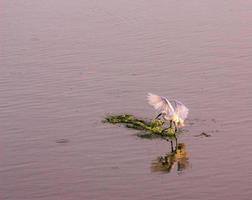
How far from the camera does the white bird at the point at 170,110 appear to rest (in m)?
14.0

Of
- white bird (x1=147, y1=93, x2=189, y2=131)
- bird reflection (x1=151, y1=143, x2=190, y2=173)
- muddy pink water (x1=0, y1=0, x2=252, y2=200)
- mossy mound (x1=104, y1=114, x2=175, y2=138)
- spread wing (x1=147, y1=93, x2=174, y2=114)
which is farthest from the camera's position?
mossy mound (x1=104, y1=114, x2=175, y2=138)

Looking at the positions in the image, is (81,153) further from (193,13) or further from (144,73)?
(193,13)

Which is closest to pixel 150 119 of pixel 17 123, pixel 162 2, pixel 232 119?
pixel 232 119

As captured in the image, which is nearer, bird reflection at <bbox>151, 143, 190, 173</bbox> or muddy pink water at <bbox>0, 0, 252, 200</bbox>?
muddy pink water at <bbox>0, 0, 252, 200</bbox>

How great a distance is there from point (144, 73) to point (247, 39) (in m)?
4.02

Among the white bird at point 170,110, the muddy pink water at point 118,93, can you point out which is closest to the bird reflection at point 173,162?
the muddy pink water at point 118,93

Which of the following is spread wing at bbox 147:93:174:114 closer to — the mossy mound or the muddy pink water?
the mossy mound

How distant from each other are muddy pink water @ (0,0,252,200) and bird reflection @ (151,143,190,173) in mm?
37

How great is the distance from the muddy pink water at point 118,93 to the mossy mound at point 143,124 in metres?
0.22

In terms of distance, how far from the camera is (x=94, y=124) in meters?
14.9

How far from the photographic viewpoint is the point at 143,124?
14617 mm

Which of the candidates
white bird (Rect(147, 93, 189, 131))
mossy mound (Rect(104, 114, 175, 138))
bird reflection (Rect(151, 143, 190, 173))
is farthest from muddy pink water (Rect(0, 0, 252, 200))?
white bird (Rect(147, 93, 189, 131))

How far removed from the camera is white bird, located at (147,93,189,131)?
14.0m

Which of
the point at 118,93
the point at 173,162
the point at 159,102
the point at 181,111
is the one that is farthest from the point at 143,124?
the point at 118,93
